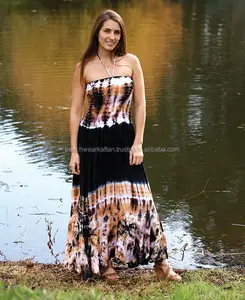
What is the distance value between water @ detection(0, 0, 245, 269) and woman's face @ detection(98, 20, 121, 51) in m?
2.05

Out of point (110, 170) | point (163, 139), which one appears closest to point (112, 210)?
point (110, 170)

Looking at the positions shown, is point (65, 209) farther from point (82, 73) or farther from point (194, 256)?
point (82, 73)

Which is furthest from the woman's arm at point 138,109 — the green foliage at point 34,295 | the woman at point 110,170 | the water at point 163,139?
the green foliage at point 34,295

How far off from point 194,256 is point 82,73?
2.13 metres

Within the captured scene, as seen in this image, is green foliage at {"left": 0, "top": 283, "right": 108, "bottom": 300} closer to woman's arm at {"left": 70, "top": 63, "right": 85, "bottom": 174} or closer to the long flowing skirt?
the long flowing skirt

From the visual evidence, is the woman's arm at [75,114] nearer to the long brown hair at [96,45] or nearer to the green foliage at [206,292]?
the long brown hair at [96,45]

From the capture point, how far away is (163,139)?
9508 millimetres

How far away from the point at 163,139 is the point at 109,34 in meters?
5.10

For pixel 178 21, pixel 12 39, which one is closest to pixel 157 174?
pixel 12 39

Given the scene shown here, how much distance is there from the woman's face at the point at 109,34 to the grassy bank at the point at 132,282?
151 cm

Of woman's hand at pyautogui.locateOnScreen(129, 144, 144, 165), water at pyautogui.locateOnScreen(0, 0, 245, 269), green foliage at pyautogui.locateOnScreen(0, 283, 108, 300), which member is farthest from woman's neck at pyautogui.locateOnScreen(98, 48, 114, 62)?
green foliage at pyautogui.locateOnScreen(0, 283, 108, 300)

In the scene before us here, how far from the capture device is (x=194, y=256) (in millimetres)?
5914

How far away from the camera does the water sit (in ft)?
21.1

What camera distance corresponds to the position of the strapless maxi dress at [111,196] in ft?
14.8
